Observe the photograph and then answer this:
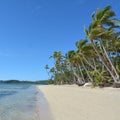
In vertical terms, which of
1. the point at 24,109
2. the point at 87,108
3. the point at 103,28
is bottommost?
the point at 87,108

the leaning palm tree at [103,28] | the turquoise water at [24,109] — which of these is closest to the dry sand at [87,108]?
the turquoise water at [24,109]

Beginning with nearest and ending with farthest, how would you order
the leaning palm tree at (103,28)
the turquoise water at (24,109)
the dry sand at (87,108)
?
the dry sand at (87,108) < the turquoise water at (24,109) < the leaning palm tree at (103,28)

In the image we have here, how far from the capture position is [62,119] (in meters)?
7.62

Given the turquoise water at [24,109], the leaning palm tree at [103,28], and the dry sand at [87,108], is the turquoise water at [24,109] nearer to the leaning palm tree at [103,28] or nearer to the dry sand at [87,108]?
the dry sand at [87,108]

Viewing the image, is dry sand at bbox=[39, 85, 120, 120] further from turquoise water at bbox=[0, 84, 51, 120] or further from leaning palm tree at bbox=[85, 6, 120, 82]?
leaning palm tree at bbox=[85, 6, 120, 82]

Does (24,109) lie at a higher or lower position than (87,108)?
higher

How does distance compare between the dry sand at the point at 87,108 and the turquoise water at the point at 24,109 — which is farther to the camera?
the turquoise water at the point at 24,109

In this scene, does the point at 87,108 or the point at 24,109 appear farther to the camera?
the point at 24,109

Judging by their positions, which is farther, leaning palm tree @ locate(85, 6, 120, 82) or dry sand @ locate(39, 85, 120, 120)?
leaning palm tree @ locate(85, 6, 120, 82)

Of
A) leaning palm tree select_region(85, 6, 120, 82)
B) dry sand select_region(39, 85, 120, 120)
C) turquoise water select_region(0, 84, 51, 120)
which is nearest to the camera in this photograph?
dry sand select_region(39, 85, 120, 120)

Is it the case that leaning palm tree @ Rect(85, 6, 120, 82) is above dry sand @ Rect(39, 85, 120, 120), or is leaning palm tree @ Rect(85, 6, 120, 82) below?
above

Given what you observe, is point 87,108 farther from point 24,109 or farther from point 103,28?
point 103,28

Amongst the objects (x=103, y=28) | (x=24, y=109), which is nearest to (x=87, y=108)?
(x=24, y=109)

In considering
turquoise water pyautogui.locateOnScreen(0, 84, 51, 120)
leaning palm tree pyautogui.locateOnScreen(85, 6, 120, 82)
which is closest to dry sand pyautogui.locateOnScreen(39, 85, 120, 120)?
turquoise water pyautogui.locateOnScreen(0, 84, 51, 120)
